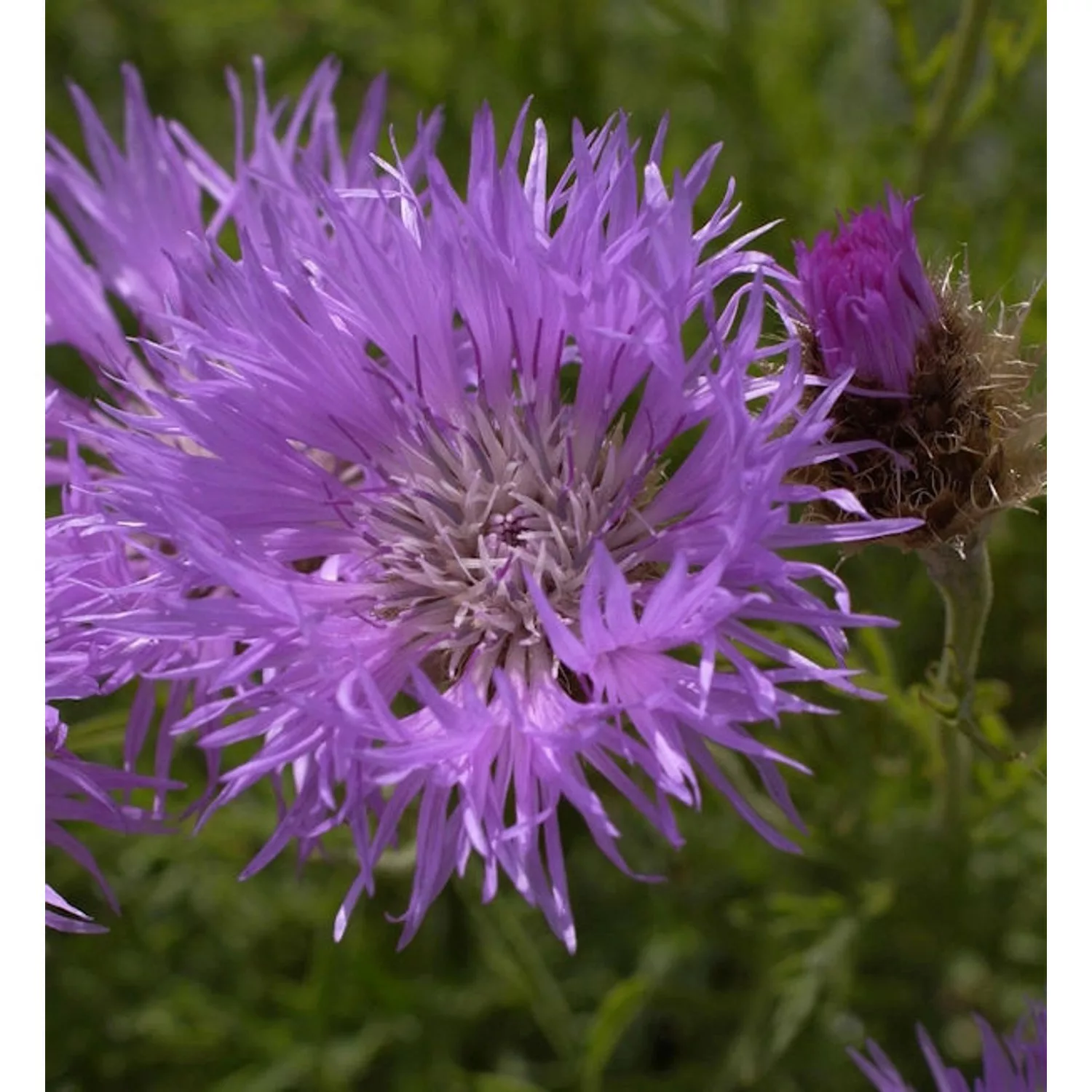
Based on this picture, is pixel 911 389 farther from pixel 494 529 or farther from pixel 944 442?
pixel 494 529

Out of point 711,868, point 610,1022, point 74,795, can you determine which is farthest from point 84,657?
point 711,868

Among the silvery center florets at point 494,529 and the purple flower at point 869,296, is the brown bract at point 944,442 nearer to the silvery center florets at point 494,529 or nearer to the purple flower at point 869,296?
the purple flower at point 869,296

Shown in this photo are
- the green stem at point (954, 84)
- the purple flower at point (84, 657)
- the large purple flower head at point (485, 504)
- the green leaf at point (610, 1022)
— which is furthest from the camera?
the green stem at point (954, 84)

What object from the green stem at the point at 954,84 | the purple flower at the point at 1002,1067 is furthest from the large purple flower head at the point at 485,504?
the green stem at the point at 954,84

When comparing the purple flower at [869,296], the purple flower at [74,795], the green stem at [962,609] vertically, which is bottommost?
the purple flower at [74,795]

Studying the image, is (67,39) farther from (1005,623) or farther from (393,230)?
(1005,623)
